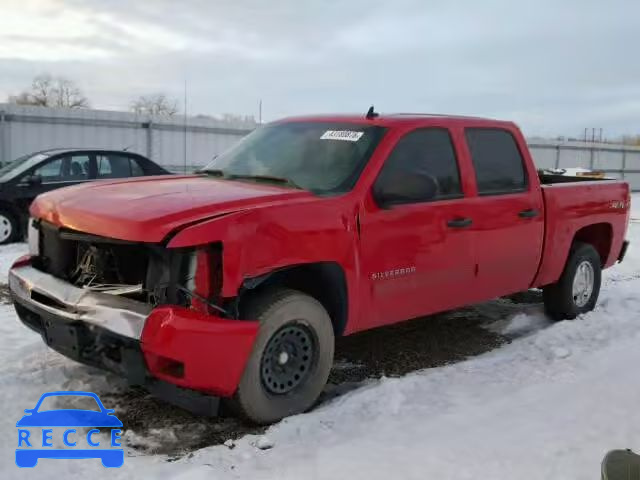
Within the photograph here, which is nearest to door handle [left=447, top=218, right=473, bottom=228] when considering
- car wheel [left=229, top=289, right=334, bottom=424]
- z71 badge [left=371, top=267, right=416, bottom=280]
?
z71 badge [left=371, top=267, right=416, bottom=280]

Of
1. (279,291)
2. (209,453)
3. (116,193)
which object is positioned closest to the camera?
(209,453)

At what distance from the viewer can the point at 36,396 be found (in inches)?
160

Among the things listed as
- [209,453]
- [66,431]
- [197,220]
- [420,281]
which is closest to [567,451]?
[420,281]

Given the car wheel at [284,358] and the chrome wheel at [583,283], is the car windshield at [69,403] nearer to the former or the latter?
the car wheel at [284,358]

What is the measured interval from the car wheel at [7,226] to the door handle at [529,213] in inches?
307

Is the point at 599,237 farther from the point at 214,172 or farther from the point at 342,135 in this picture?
the point at 214,172

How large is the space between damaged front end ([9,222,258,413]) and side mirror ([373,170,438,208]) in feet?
4.32

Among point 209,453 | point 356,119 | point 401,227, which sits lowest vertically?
point 209,453

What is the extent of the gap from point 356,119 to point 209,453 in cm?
266

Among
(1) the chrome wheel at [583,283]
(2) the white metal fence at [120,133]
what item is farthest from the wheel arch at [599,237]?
(2) the white metal fence at [120,133]

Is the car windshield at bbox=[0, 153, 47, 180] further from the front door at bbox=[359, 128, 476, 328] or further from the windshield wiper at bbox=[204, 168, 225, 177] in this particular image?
the front door at bbox=[359, 128, 476, 328]

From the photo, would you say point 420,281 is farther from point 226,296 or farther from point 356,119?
point 226,296

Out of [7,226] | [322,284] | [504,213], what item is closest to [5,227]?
[7,226]

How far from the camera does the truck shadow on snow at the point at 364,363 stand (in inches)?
147
